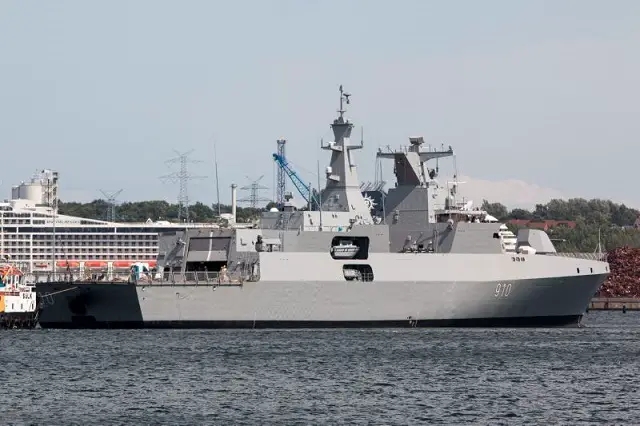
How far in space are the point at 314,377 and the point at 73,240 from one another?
76988 mm

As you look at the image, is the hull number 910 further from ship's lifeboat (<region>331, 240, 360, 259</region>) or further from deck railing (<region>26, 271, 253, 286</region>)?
deck railing (<region>26, 271, 253, 286</region>)

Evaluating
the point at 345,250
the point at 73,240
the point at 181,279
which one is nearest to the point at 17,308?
the point at 181,279

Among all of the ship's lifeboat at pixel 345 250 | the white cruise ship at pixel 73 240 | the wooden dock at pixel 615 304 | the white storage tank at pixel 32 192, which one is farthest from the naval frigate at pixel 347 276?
the white storage tank at pixel 32 192

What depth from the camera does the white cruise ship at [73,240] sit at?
108062mm

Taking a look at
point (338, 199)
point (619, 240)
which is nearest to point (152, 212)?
point (619, 240)

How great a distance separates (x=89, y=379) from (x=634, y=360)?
646 inches

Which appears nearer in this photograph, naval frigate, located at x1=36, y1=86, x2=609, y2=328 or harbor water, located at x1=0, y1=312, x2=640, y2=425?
harbor water, located at x1=0, y1=312, x2=640, y2=425

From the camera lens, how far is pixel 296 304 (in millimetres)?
50656

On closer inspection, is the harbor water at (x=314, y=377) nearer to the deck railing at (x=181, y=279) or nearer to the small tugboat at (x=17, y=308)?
the deck railing at (x=181, y=279)

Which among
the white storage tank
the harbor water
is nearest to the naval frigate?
the harbor water

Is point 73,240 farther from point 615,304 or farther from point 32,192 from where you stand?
point 615,304

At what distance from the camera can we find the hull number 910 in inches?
2079

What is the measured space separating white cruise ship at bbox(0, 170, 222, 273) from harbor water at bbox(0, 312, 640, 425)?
5823 cm

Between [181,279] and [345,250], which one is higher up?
[345,250]
